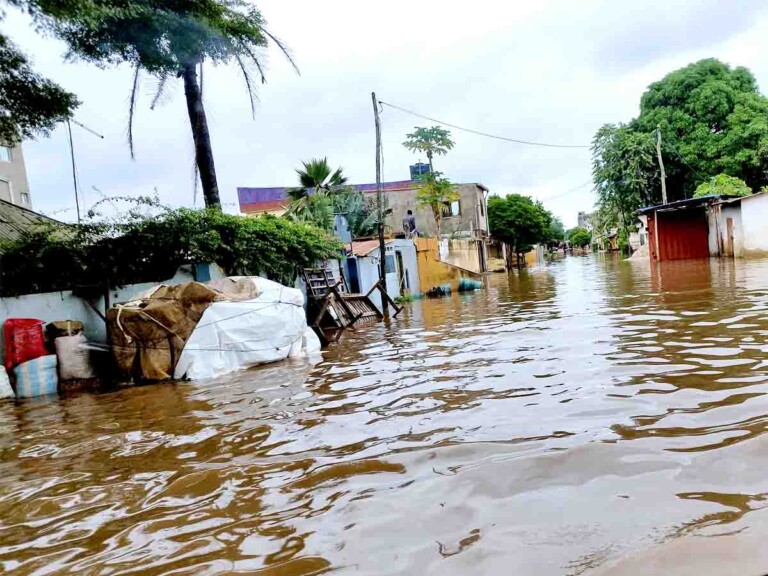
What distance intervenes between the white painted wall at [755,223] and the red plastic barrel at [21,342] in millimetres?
23836

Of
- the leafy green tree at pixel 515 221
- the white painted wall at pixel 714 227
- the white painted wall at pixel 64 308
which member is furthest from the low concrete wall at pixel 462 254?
the white painted wall at pixel 64 308

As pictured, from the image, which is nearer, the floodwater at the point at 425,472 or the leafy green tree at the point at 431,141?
the floodwater at the point at 425,472

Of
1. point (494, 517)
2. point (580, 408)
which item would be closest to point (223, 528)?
point (494, 517)

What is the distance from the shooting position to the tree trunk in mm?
11953

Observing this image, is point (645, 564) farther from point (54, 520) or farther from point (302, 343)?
point (302, 343)

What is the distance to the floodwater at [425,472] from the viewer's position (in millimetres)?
2014

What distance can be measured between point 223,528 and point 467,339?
5.67m

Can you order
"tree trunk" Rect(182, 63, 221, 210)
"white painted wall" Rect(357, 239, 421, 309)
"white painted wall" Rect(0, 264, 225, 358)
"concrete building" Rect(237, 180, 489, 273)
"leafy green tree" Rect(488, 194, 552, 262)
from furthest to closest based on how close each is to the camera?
"leafy green tree" Rect(488, 194, 552, 262) < "concrete building" Rect(237, 180, 489, 273) < "white painted wall" Rect(357, 239, 421, 309) < "tree trunk" Rect(182, 63, 221, 210) < "white painted wall" Rect(0, 264, 225, 358)

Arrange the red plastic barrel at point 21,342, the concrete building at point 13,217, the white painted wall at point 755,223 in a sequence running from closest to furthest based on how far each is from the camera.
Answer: the red plastic barrel at point 21,342 < the concrete building at point 13,217 < the white painted wall at point 755,223

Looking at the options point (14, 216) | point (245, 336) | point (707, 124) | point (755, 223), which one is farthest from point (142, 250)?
point (707, 124)

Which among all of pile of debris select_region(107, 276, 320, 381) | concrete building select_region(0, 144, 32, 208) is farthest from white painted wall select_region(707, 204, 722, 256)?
concrete building select_region(0, 144, 32, 208)

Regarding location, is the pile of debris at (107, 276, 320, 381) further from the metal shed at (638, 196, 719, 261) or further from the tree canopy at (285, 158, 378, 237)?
the metal shed at (638, 196, 719, 261)

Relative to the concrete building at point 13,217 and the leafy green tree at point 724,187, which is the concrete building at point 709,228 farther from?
the concrete building at point 13,217

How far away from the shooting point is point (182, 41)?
11469 millimetres
